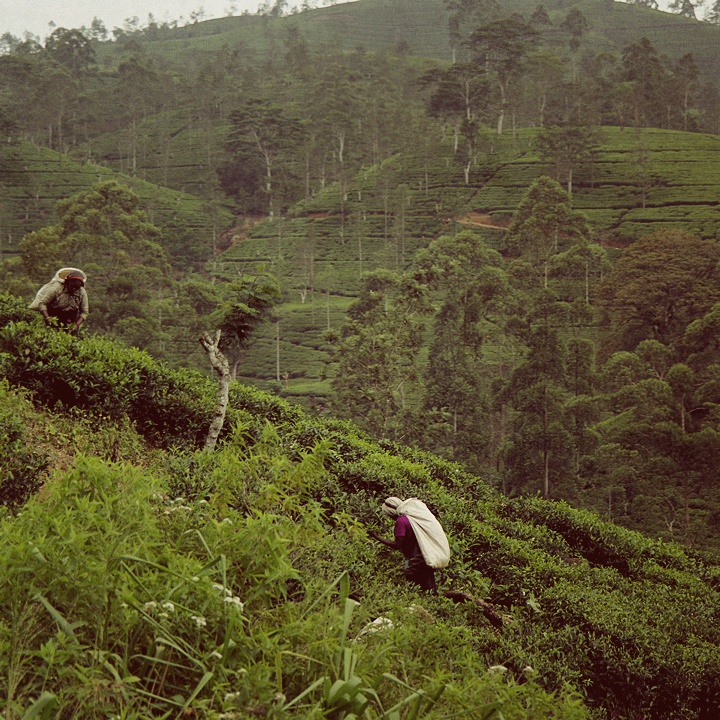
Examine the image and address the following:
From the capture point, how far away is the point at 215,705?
8.86 ft

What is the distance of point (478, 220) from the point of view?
172 ft

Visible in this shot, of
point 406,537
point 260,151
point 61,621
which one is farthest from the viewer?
point 260,151

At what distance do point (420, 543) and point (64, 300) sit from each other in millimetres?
5123

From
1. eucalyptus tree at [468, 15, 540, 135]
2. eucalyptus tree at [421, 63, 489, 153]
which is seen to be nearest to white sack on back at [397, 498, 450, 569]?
eucalyptus tree at [421, 63, 489, 153]

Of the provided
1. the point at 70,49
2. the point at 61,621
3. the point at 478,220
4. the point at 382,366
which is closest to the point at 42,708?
the point at 61,621

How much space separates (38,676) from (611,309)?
98.7ft

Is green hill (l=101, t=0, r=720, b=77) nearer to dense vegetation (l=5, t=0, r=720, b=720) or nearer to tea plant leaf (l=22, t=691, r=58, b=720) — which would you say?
dense vegetation (l=5, t=0, r=720, b=720)

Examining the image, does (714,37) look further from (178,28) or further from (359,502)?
(359,502)

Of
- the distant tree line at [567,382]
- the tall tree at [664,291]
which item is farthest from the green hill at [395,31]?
the tall tree at [664,291]

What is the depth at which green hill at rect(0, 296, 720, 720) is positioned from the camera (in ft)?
9.02

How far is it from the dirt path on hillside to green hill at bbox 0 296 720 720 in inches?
1689

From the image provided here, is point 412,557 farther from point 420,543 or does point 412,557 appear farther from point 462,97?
point 462,97

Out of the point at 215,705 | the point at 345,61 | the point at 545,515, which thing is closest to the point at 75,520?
the point at 215,705

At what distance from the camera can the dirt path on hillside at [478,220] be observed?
51697 millimetres
